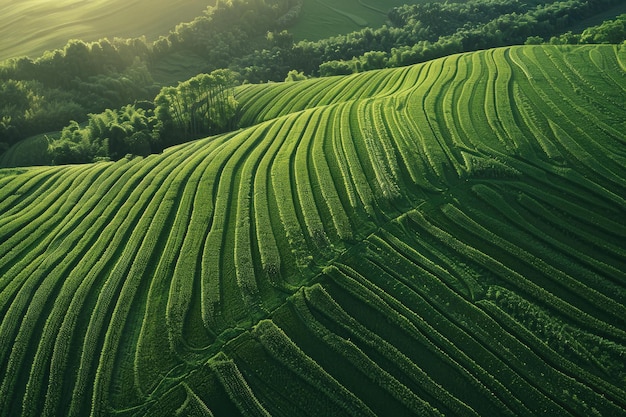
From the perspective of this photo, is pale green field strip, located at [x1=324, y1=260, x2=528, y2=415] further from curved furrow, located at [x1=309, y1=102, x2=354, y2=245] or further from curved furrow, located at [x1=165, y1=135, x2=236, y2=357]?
curved furrow, located at [x1=165, y1=135, x2=236, y2=357]

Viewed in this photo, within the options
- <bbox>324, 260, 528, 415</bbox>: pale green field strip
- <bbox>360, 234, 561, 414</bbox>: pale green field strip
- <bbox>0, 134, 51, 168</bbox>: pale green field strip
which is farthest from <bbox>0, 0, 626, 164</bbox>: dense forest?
<bbox>360, 234, 561, 414</bbox>: pale green field strip

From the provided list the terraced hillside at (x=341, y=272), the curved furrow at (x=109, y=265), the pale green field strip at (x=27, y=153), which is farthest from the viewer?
the pale green field strip at (x=27, y=153)

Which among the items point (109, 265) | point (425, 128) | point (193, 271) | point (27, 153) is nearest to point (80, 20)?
point (27, 153)

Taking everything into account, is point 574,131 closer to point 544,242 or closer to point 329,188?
point 544,242

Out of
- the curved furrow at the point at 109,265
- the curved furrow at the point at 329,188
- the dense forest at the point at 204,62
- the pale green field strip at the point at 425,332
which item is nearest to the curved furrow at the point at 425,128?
the curved furrow at the point at 329,188

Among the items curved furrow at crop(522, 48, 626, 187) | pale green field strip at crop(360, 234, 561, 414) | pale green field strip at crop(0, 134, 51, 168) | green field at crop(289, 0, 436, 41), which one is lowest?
green field at crop(289, 0, 436, 41)

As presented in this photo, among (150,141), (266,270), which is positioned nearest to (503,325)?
(266,270)

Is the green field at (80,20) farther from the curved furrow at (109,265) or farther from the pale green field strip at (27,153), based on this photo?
the curved furrow at (109,265)
